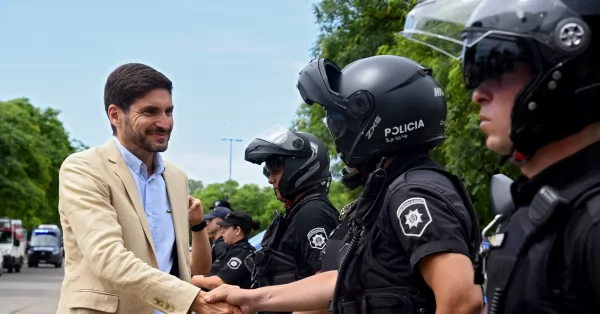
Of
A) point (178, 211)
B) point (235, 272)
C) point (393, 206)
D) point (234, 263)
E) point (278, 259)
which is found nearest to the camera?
point (393, 206)

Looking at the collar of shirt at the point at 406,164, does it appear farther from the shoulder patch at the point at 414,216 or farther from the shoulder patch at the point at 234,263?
the shoulder patch at the point at 234,263

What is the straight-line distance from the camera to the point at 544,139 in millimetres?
1931

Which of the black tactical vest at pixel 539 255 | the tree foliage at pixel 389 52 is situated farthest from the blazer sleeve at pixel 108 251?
the tree foliage at pixel 389 52

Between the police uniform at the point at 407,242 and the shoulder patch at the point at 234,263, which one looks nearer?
the police uniform at the point at 407,242

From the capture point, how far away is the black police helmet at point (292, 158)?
5238 mm

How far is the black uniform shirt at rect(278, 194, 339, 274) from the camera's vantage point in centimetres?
469

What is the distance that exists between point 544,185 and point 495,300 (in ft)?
0.84

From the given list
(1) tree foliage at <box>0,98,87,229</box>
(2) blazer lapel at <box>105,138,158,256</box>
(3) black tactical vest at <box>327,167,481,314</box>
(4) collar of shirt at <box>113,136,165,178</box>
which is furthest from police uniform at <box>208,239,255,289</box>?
(1) tree foliage at <box>0,98,87,229</box>

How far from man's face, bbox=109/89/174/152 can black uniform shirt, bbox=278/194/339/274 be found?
3.12ft

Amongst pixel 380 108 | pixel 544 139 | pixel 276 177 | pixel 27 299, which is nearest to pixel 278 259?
pixel 276 177

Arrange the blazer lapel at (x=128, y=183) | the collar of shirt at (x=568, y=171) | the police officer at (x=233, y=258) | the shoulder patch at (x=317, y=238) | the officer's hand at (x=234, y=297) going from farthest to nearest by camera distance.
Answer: the police officer at (x=233, y=258) → the shoulder patch at (x=317, y=238) → the blazer lapel at (x=128, y=183) → the officer's hand at (x=234, y=297) → the collar of shirt at (x=568, y=171)

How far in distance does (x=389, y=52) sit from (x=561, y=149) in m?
15.5

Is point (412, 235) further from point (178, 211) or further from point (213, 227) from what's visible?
point (213, 227)

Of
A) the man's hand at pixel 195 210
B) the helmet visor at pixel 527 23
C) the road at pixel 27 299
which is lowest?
the road at pixel 27 299
